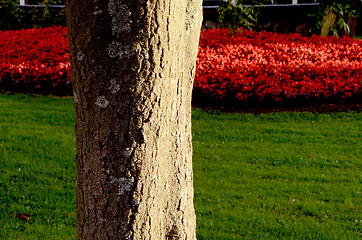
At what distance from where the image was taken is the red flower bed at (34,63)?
9562 millimetres

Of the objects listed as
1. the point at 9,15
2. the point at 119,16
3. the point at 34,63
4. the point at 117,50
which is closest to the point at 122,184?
the point at 117,50

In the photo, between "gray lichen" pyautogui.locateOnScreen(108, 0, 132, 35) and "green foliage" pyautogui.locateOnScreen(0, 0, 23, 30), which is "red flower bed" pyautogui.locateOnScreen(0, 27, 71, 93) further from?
"gray lichen" pyautogui.locateOnScreen(108, 0, 132, 35)

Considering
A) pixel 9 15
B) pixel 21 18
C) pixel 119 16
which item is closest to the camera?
pixel 119 16

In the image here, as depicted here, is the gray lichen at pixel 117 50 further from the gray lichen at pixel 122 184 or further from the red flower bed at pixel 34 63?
the red flower bed at pixel 34 63

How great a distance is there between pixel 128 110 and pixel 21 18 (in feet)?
48.0

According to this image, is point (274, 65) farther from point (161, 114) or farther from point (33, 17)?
point (33, 17)

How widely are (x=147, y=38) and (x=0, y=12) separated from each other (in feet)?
48.7

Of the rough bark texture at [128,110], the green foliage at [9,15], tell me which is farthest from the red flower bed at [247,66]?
the rough bark texture at [128,110]

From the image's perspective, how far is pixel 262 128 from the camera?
7.51 metres

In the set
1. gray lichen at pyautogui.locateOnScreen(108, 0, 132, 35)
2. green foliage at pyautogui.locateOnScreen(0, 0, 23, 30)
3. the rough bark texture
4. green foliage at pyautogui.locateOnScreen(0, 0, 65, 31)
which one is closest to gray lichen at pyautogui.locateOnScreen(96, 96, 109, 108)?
the rough bark texture

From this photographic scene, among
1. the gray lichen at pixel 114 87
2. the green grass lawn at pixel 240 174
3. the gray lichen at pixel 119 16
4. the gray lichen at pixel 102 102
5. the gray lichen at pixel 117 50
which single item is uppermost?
the gray lichen at pixel 119 16

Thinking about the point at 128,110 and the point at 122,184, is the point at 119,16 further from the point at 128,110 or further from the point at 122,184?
the point at 122,184

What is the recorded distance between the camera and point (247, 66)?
31.4ft

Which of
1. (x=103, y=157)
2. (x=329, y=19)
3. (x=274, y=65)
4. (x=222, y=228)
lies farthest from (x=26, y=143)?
(x=329, y=19)
